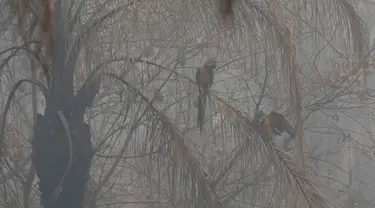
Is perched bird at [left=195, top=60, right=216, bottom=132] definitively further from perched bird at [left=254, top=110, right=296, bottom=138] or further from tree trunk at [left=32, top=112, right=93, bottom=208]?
tree trunk at [left=32, top=112, right=93, bottom=208]

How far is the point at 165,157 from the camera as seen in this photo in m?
4.55

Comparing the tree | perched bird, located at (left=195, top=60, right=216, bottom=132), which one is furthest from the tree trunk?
perched bird, located at (left=195, top=60, right=216, bottom=132)

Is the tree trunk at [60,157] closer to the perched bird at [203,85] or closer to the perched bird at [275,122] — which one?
the perched bird at [203,85]

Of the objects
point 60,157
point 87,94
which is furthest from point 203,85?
point 60,157

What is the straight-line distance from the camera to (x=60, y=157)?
5.33 meters

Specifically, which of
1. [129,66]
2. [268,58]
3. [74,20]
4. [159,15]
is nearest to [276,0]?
[268,58]

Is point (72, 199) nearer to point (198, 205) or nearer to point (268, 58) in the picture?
point (198, 205)

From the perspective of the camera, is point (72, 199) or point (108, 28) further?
point (72, 199)

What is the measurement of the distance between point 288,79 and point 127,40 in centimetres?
112

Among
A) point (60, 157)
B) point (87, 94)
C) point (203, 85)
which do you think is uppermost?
point (87, 94)

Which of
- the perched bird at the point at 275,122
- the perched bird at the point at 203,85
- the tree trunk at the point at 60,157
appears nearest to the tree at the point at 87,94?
the tree trunk at the point at 60,157

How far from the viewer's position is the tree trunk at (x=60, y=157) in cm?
527

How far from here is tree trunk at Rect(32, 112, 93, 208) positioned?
207 inches

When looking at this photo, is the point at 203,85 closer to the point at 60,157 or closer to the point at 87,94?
the point at 87,94
